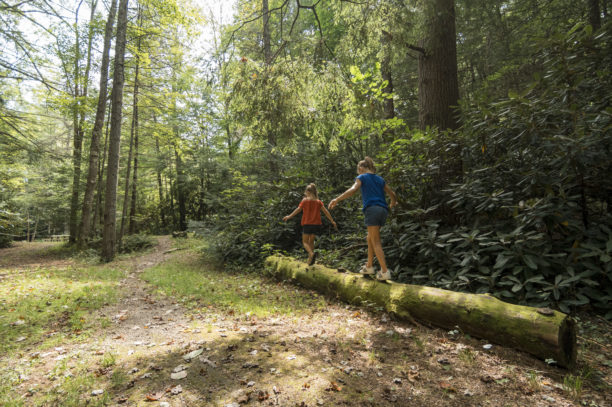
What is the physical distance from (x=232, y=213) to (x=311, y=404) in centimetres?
964

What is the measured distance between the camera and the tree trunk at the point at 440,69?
19.9 ft

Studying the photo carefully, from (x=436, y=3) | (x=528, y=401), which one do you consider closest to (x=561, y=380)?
(x=528, y=401)

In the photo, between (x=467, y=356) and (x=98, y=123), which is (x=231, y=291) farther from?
(x=98, y=123)

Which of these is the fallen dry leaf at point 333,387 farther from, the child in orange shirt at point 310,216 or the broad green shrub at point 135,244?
the broad green shrub at point 135,244

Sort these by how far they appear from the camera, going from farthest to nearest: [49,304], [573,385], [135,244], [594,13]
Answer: [135,244] < [594,13] < [49,304] < [573,385]

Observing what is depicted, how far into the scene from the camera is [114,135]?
11.2m

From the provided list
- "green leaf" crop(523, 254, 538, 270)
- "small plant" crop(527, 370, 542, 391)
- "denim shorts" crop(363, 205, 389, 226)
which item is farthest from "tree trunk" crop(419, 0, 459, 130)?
"small plant" crop(527, 370, 542, 391)

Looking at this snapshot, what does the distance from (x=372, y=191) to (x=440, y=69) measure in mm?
3586

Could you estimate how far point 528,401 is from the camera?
2258 millimetres

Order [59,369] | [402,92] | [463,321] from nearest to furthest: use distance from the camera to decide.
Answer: [59,369] → [463,321] → [402,92]

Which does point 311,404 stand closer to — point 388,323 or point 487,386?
point 487,386

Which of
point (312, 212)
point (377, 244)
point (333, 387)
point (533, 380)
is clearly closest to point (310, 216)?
point (312, 212)

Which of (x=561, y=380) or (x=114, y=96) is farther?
(x=114, y=96)

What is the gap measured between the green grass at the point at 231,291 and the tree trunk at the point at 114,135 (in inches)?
128
